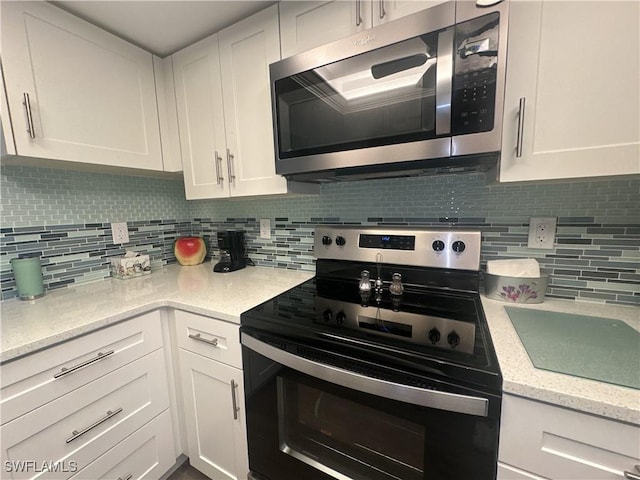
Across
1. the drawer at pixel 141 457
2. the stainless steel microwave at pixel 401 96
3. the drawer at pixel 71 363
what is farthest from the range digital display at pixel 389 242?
the drawer at pixel 141 457

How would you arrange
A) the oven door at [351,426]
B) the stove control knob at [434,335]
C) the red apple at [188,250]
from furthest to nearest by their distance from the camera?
the red apple at [188,250] → the stove control knob at [434,335] → the oven door at [351,426]

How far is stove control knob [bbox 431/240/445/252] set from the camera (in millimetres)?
1103

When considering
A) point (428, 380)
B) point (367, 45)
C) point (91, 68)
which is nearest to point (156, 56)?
point (91, 68)

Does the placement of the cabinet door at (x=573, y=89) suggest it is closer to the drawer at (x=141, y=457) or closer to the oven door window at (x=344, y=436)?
the oven door window at (x=344, y=436)

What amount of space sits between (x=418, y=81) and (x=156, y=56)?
4.78 ft

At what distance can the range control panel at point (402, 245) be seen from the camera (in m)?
1.07

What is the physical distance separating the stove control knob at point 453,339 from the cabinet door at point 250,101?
2.83 feet

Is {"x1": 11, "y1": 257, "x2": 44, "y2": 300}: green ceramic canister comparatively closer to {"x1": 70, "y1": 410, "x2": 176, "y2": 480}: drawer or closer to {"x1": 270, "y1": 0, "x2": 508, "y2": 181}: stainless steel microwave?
{"x1": 70, "y1": 410, "x2": 176, "y2": 480}: drawer

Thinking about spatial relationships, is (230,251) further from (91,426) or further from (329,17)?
(329,17)

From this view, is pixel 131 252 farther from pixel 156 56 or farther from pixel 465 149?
pixel 465 149

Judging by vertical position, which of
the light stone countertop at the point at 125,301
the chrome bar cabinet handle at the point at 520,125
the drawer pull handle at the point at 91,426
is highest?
the chrome bar cabinet handle at the point at 520,125

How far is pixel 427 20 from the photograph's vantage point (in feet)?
2.66

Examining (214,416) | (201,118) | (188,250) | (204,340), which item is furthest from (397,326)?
(188,250)

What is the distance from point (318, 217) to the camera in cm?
150
